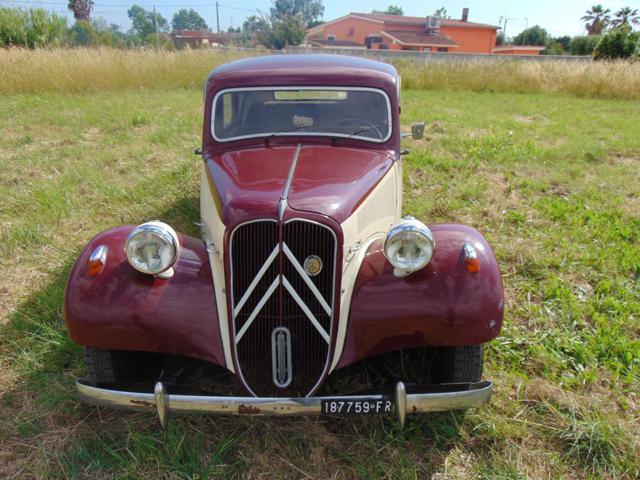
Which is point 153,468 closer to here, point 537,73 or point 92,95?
point 92,95

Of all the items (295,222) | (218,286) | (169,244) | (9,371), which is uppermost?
(295,222)

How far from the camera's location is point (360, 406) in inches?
79.1

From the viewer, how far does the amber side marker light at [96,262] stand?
2260mm

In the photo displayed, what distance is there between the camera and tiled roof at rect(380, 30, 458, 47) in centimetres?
3634

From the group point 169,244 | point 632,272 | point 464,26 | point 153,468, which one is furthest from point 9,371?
point 464,26

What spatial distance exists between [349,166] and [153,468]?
1810 mm

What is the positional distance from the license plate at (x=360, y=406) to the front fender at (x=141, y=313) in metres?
0.57

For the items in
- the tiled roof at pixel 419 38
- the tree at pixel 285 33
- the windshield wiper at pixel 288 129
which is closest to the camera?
the windshield wiper at pixel 288 129

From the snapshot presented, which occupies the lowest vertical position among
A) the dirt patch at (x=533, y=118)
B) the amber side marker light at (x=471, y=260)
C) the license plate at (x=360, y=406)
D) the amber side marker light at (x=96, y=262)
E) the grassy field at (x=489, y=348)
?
the grassy field at (x=489, y=348)

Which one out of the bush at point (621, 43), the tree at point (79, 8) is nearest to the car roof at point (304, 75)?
the bush at point (621, 43)

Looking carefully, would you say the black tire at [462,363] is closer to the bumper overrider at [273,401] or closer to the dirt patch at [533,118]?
the bumper overrider at [273,401]

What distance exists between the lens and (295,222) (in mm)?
2127

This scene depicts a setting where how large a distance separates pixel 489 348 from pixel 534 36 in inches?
2084

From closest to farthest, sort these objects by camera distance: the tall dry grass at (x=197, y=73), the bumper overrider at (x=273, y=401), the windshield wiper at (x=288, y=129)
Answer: the bumper overrider at (x=273, y=401)
the windshield wiper at (x=288, y=129)
the tall dry grass at (x=197, y=73)
